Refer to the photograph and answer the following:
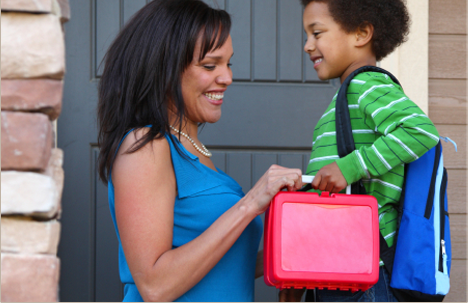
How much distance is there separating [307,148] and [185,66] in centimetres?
127

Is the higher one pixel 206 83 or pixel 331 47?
pixel 331 47

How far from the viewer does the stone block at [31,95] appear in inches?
31.1

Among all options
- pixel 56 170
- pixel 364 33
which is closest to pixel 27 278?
pixel 56 170

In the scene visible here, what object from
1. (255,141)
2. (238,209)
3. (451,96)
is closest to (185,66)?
(238,209)

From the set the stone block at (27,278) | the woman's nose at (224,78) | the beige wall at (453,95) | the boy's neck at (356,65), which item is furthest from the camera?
the beige wall at (453,95)

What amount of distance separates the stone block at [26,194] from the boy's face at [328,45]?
1.23 meters

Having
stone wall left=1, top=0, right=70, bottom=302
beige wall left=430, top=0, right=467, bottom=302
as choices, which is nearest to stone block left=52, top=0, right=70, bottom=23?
stone wall left=1, top=0, right=70, bottom=302

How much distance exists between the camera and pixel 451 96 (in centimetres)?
256

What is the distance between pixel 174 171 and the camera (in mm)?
1314

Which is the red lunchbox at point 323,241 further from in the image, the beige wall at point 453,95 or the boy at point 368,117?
the beige wall at point 453,95

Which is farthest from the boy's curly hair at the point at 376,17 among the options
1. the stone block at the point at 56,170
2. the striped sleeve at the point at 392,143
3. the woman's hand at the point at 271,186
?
the stone block at the point at 56,170

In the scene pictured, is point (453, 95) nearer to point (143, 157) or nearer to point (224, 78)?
point (224, 78)

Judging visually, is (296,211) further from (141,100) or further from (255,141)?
(255,141)

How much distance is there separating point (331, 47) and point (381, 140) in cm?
54
